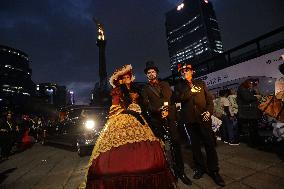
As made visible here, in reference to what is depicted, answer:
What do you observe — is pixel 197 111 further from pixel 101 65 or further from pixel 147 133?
pixel 101 65

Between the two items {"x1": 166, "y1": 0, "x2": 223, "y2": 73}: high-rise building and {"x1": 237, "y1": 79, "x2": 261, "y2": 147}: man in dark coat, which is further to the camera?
{"x1": 166, "y1": 0, "x2": 223, "y2": 73}: high-rise building

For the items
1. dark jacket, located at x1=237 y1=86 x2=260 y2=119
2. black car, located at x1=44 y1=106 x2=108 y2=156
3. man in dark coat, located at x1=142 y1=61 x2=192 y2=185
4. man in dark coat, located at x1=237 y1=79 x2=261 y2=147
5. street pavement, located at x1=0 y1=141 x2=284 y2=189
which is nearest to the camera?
street pavement, located at x1=0 y1=141 x2=284 y2=189

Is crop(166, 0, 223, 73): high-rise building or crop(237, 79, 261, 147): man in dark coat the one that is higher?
crop(166, 0, 223, 73): high-rise building

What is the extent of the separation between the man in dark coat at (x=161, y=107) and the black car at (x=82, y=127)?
4223 millimetres

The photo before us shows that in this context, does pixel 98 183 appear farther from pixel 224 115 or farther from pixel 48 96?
pixel 48 96

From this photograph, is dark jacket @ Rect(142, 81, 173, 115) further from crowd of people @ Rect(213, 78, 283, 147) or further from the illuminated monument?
the illuminated monument

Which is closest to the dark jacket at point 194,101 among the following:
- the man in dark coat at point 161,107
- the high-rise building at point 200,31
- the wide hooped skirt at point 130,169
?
the man in dark coat at point 161,107

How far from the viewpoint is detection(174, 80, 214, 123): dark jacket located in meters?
4.16

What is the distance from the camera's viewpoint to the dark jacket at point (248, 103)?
6.58m

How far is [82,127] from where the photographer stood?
8.00 m

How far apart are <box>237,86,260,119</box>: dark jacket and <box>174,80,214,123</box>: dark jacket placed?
309 centimetres

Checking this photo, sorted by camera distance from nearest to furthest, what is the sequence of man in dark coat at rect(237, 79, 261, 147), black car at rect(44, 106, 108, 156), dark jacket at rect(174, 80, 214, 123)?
1. dark jacket at rect(174, 80, 214, 123)
2. man in dark coat at rect(237, 79, 261, 147)
3. black car at rect(44, 106, 108, 156)

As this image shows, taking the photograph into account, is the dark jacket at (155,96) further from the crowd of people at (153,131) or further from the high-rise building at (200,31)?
the high-rise building at (200,31)

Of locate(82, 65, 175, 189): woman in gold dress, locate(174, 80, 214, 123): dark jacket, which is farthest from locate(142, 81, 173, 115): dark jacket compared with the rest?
locate(82, 65, 175, 189): woman in gold dress
